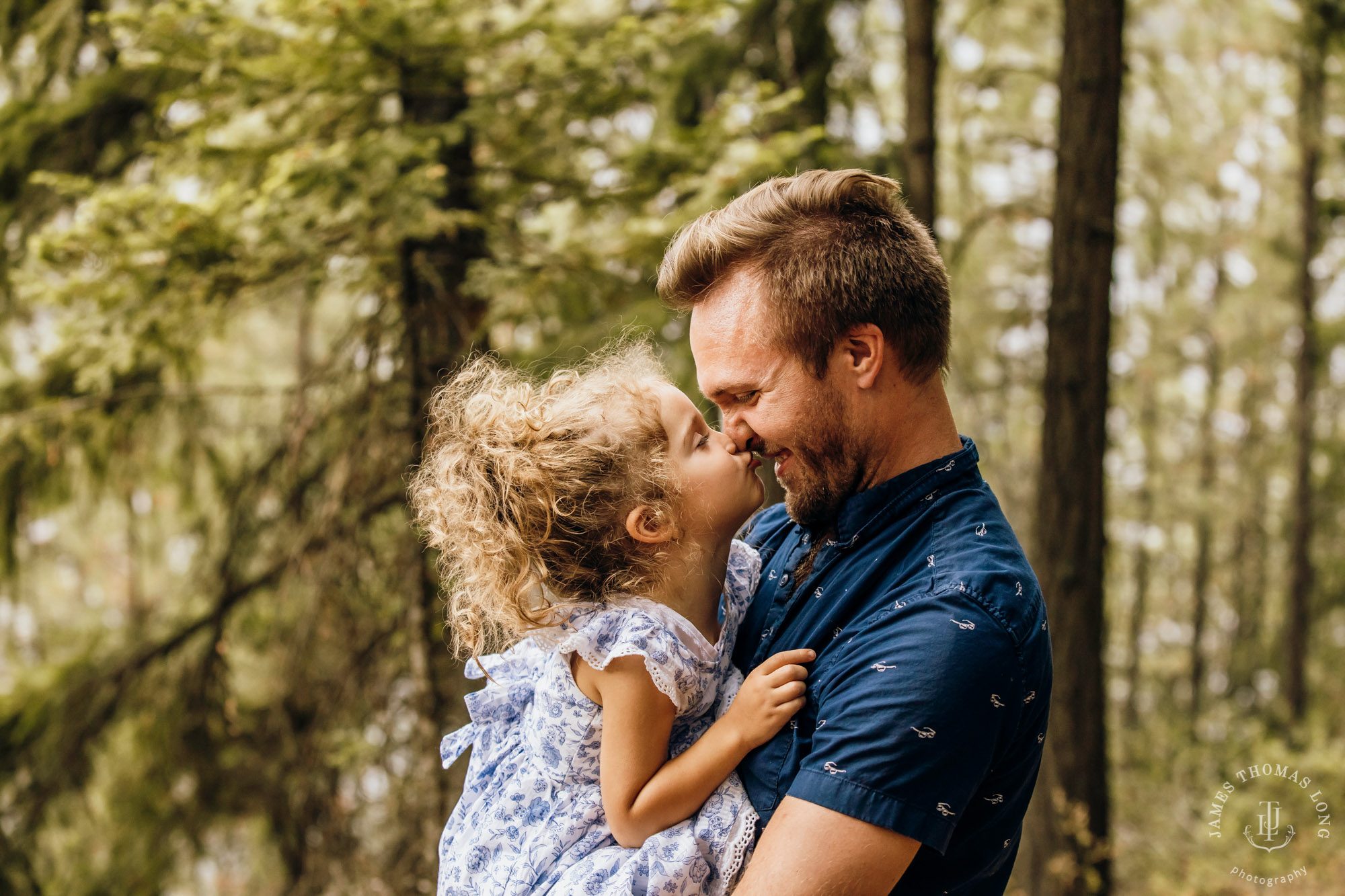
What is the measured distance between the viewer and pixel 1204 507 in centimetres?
1200

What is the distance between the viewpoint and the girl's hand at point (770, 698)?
4.88ft

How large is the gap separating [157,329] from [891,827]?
309cm

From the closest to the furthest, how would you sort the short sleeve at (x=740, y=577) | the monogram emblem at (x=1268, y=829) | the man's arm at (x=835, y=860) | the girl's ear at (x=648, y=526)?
the man's arm at (x=835, y=860), the girl's ear at (x=648, y=526), the short sleeve at (x=740, y=577), the monogram emblem at (x=1268, y=829)

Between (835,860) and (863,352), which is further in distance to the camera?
(863,352)

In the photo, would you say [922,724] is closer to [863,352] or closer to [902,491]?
[902,491]

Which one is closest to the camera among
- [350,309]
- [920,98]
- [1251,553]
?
[920,98]

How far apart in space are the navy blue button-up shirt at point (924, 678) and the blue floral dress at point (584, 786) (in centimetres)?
10

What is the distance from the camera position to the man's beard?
65.5 inches

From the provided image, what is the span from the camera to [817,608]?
5.31 ft

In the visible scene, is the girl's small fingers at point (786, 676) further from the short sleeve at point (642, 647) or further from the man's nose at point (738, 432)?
the man's nose at point (738, 432)

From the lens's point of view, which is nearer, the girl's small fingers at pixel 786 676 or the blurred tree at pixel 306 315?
the girl's small fingers at pixel 786 676

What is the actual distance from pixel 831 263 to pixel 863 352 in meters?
0.15

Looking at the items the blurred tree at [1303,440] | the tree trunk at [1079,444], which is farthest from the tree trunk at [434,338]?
the blurred tree at [1303,440]

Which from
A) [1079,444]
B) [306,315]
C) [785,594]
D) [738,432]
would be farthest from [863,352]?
[306,315]
